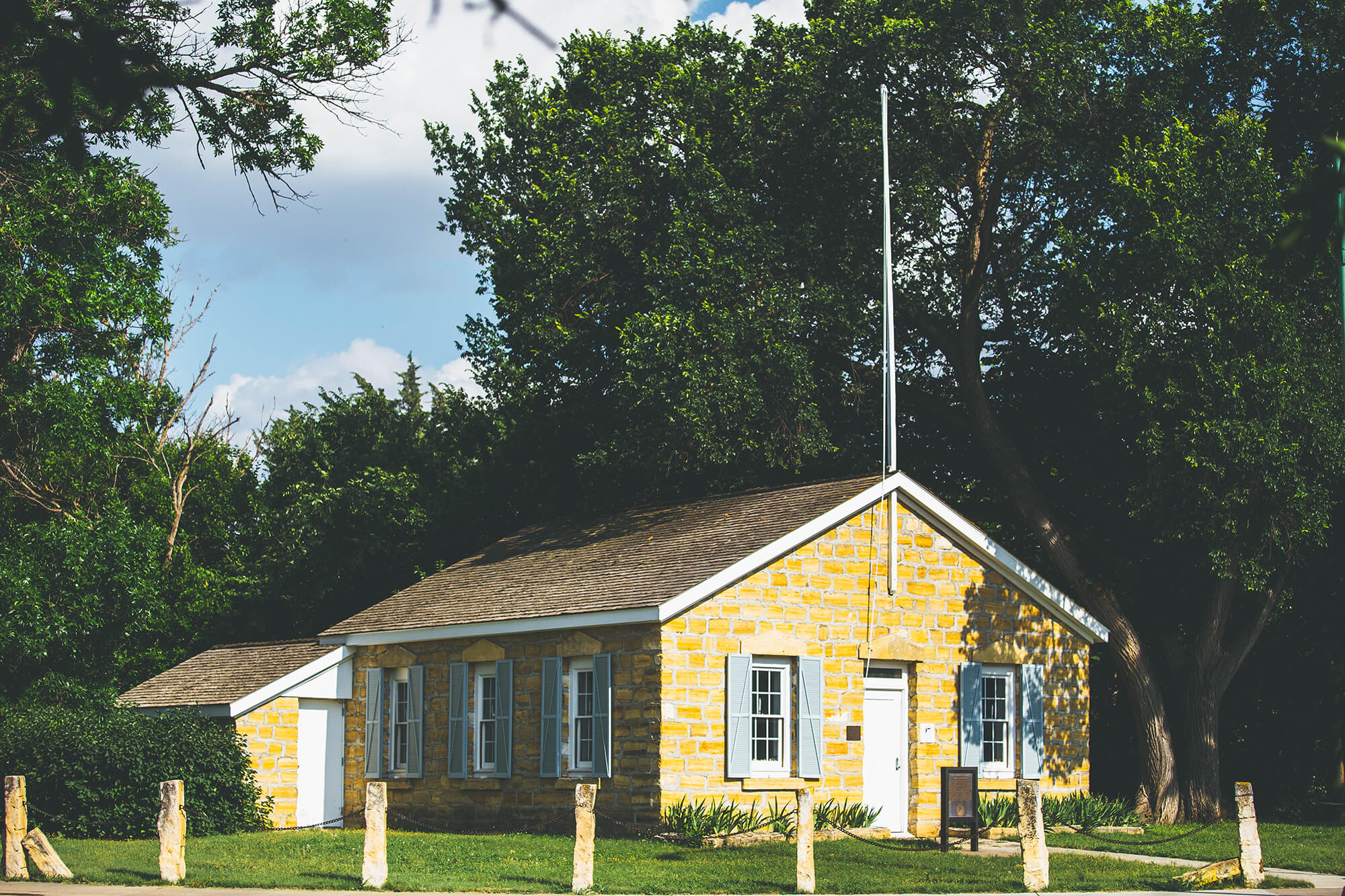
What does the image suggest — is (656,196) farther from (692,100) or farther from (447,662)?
(447,662)

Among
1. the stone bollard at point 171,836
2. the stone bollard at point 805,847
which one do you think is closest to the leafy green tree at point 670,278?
the stone bollard at point 805,847

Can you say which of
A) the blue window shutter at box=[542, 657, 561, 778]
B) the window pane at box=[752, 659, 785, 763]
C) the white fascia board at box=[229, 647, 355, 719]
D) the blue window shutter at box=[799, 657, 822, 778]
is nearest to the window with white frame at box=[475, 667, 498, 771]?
the blue window shutter at box=[542, 657, 561, 778]

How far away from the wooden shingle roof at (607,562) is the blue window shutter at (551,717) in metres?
0.86

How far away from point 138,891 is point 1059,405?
773 inches

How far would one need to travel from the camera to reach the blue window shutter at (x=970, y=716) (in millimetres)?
21734

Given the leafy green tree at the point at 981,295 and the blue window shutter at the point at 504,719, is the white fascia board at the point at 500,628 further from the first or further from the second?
the leafy green tree at the point at 981,295

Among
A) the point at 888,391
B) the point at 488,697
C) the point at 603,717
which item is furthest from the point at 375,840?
the point at 888,391

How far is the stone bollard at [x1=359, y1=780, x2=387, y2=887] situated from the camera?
1453 cm

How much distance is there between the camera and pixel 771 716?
20250 millimetres

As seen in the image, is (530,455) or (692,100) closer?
(692,100)

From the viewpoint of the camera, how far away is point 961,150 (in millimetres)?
27438

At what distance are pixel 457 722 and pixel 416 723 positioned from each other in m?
1.29

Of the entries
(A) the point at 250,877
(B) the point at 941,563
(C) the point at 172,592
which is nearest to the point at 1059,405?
(B) the point at 941,563

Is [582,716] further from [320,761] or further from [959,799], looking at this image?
[320,761]
